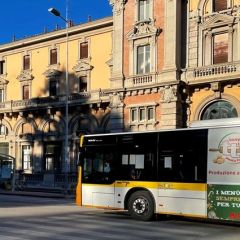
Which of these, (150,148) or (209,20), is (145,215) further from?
(209,20)

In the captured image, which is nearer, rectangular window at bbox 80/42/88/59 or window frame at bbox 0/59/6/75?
rectangular window at bbox 80/42/88/59

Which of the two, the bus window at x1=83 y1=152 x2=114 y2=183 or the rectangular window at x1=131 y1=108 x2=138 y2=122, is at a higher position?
the rectangular window at x1=131 y1=108 x2=138 y2=122

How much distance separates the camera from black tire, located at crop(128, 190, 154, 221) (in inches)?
673

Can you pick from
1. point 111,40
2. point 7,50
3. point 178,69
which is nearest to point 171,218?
point 178,69

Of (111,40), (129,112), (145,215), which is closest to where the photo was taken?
(145,215)

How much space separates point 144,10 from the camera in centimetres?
3947

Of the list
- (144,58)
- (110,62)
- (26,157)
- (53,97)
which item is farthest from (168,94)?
(26,157)

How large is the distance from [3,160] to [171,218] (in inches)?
963

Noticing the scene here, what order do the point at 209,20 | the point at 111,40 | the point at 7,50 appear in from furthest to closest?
the point at 7,50
the point at 111,40
the point at 209,20

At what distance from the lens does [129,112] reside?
38.9 meters

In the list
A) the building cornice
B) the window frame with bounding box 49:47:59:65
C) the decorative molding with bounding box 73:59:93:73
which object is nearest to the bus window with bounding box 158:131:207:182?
the building cornice

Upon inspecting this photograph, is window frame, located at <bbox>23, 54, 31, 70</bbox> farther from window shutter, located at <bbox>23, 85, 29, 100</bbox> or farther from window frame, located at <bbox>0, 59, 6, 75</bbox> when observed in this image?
window frame, located at <bbox>0, 59, 6, 75</bbox>

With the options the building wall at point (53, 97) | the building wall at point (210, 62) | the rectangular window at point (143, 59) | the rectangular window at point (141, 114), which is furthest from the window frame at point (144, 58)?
the building wall at point (53, 97)

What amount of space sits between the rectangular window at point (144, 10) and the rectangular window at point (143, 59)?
84.0 inches
